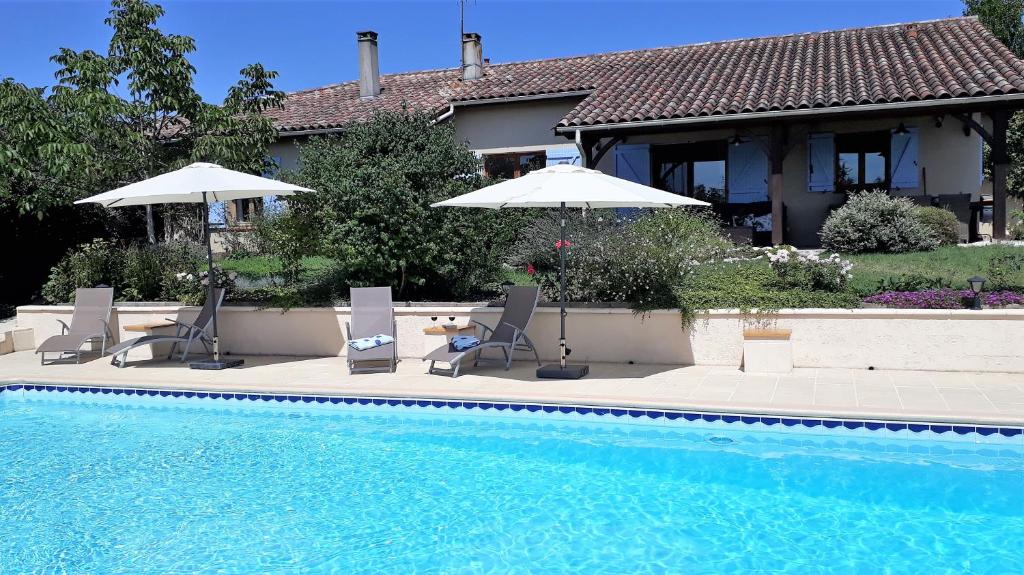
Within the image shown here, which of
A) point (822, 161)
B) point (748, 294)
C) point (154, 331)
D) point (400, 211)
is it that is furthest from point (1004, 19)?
point (154, 331)

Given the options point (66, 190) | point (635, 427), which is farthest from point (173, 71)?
point (635, 427)

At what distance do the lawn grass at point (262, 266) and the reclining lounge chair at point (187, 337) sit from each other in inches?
68.9

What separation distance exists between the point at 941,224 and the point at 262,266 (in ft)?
41.2

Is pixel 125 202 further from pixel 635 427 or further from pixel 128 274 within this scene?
pixel 635 427

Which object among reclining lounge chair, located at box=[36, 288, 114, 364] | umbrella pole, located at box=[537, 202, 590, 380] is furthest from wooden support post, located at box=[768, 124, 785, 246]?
reclining lounge chair, located at box=[36, 288, 114, 364]

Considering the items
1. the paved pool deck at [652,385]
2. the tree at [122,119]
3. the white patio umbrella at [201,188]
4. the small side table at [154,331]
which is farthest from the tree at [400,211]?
the tree at [122,119]

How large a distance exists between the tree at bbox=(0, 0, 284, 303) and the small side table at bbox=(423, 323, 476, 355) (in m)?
5.39

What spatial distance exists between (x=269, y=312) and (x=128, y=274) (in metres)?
3.02

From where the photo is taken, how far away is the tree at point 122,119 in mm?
12234

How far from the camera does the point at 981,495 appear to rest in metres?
5.93

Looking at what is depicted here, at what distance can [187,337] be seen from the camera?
1087 centimetres

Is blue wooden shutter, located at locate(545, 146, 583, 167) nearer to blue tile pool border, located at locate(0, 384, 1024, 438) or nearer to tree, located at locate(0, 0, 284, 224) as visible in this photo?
tree, located at locate(0, 0, 284, 224)

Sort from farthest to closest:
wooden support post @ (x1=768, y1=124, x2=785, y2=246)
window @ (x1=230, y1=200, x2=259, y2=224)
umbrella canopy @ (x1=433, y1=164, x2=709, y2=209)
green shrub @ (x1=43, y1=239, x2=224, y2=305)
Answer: window @ (x1=230, y1=200, x2=259, y2=224), wooden support post @ (x1=768, y1=124, x2=785, y2=246), green shrub @ (x1=43, y1=239, x2=224, y2=305), umbrella canopy @ (x1=433, y1=164, x2=709, y2=209)

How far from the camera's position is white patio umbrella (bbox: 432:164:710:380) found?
8.24 m
